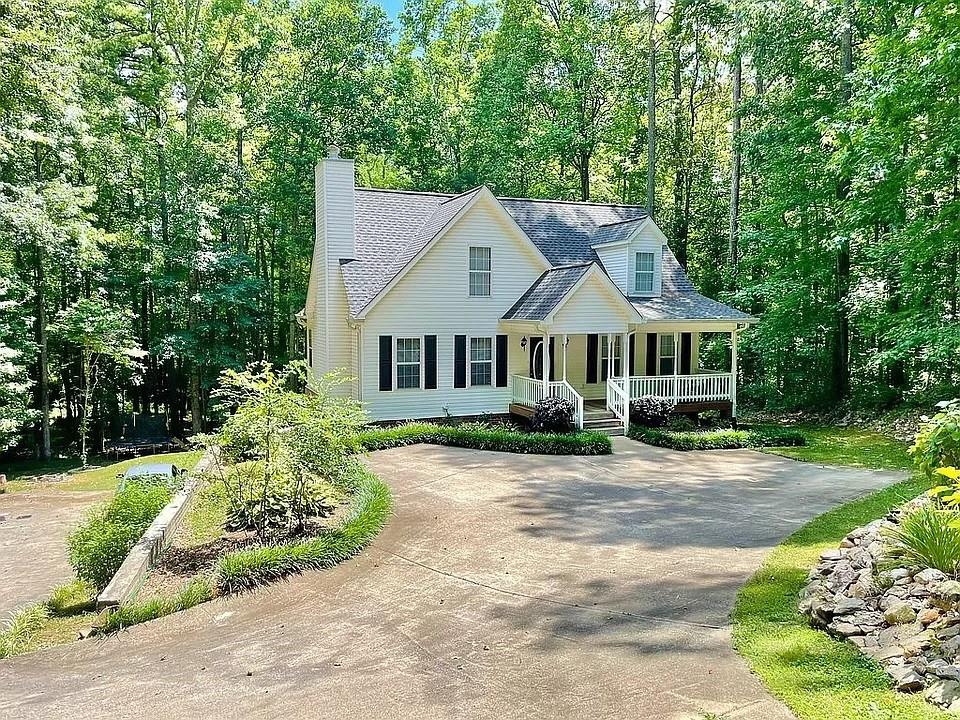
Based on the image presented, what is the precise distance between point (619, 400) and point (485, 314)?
448 centimetres

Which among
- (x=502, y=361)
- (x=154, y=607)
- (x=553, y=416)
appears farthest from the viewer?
(x=502, y=361)

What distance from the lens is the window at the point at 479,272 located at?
771 inches

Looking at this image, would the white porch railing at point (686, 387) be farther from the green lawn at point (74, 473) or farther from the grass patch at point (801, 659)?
the green lawn at point (74, 473)

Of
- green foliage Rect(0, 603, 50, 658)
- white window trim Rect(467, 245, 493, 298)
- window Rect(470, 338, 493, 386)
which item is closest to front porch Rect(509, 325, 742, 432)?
window Rect(470, 338, 493, 386)

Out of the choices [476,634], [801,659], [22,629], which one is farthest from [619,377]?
[22,629]

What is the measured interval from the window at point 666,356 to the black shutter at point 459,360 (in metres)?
6.52

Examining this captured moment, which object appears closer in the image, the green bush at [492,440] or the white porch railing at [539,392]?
the green bush at [492,440]

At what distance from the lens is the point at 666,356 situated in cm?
2180

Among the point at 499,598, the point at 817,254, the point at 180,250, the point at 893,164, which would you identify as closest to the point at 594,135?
the point at 817,254

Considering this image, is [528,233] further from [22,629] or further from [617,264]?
[22,629]

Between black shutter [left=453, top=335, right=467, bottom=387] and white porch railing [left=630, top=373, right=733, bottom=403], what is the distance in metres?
4.69

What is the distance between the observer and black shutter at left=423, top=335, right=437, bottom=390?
62.7 ft

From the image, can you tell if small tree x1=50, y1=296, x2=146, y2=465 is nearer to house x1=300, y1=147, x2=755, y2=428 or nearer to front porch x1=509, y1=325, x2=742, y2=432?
house x1=300, y1=147, x2=755, y2=428

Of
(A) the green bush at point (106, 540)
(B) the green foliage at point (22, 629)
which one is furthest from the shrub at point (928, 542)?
(A) the green bush at point (106, 540)
